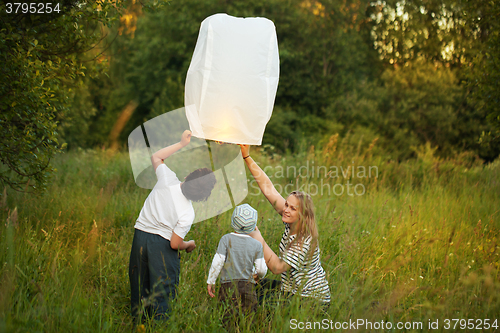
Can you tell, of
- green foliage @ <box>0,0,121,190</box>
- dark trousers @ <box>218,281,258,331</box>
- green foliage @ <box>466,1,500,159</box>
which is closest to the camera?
dark trousers @ <box>218,281,258,331</box>

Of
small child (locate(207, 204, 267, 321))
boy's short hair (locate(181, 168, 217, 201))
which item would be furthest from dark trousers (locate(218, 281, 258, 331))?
boy's short hair (locate(181, 168, 217, 201))

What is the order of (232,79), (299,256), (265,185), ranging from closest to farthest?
1. (232,79)
2. (299,256)
3. (265,185)

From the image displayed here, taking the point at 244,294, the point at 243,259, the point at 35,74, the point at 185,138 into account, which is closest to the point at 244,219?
the point at 243,259

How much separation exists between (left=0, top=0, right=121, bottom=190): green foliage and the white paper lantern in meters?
2.08

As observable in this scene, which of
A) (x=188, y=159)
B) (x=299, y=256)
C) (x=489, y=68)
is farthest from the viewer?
(x=489, y=68)

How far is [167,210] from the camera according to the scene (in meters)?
2.57

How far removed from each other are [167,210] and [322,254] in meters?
1.87

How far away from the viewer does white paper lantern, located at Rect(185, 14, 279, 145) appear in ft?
6.86

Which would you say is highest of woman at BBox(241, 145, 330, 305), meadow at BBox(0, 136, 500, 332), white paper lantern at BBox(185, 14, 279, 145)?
white paper lantern at BBox(185, 14, 279, 145)

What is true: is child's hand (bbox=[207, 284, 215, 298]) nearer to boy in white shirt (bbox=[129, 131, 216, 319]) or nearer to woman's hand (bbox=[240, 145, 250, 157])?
boy in white shirt (bbox=[129, 131, 216, 319])

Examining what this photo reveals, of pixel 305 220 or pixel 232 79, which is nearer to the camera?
pixel 232 79

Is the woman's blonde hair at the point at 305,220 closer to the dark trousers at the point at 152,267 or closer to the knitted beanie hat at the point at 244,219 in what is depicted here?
the knitted beanie hat at the point at 244,219

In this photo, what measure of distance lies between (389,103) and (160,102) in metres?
13.0

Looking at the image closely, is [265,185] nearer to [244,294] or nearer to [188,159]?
[188,159]
